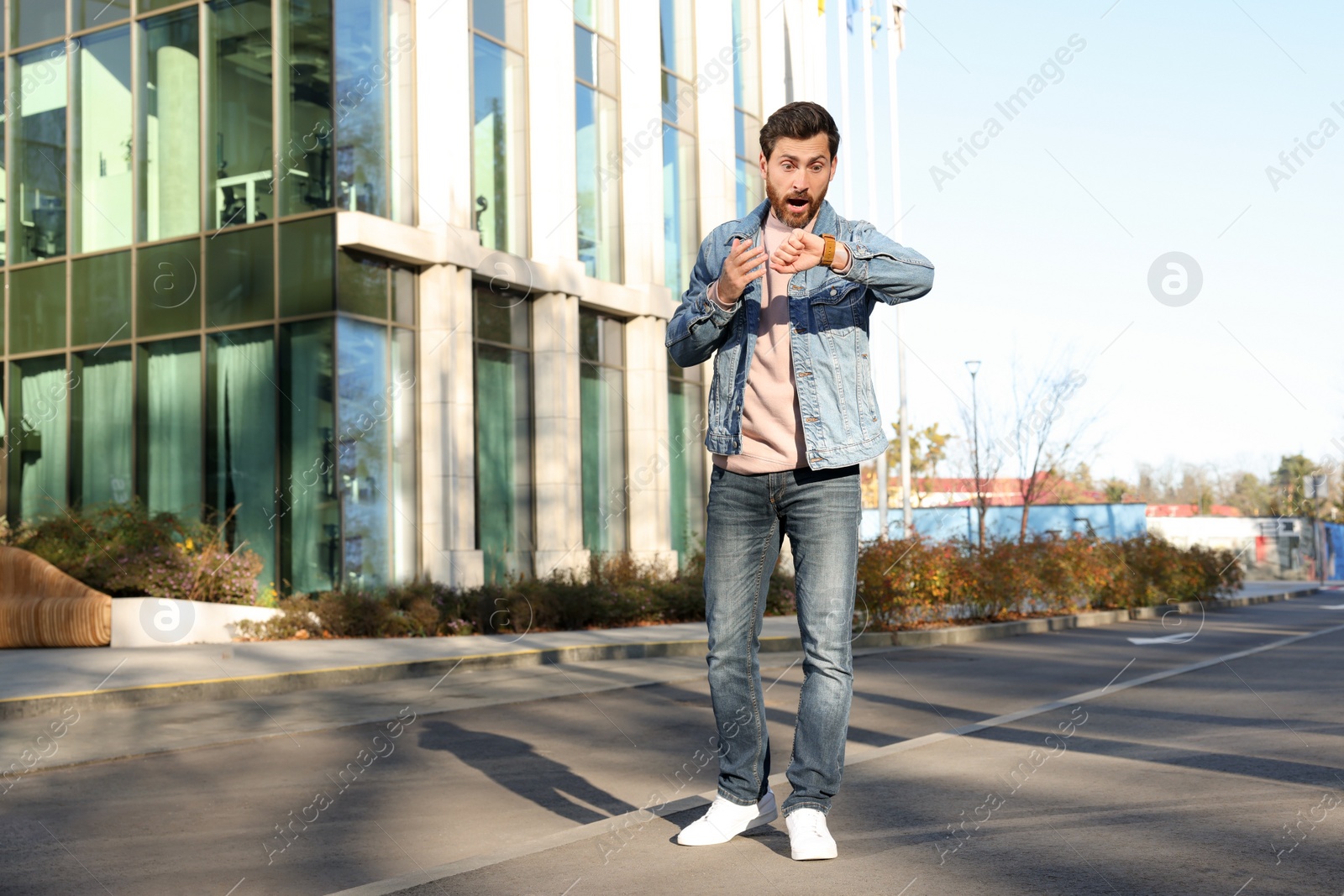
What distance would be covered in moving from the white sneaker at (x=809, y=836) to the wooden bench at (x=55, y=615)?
36.8ft

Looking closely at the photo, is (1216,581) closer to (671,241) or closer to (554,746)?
(671,241)

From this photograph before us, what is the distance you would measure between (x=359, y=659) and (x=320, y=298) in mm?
7033

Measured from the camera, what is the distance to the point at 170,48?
61.1 ft

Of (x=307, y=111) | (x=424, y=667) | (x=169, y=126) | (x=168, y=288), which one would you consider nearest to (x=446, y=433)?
(x=168, y=288)

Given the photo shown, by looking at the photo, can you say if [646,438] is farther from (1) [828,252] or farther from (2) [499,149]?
(1) [828,252]

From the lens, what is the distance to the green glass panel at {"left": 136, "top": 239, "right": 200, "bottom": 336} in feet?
59.0

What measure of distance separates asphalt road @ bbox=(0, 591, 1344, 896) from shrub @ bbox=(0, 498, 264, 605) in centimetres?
523

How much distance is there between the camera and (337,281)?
16.9 m

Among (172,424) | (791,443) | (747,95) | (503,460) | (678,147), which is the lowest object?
(791,443)

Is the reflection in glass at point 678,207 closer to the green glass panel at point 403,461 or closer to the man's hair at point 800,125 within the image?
the green glass panel at point 403,461

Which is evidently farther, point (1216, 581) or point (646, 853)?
point (1216, 581)

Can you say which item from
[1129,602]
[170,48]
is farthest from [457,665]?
[1129,602]

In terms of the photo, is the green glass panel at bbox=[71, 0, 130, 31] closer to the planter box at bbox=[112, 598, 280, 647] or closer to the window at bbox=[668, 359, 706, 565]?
the planter box at bbox=[112, 598, 280, 647]

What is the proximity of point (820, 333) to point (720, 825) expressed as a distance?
1.50 meters
